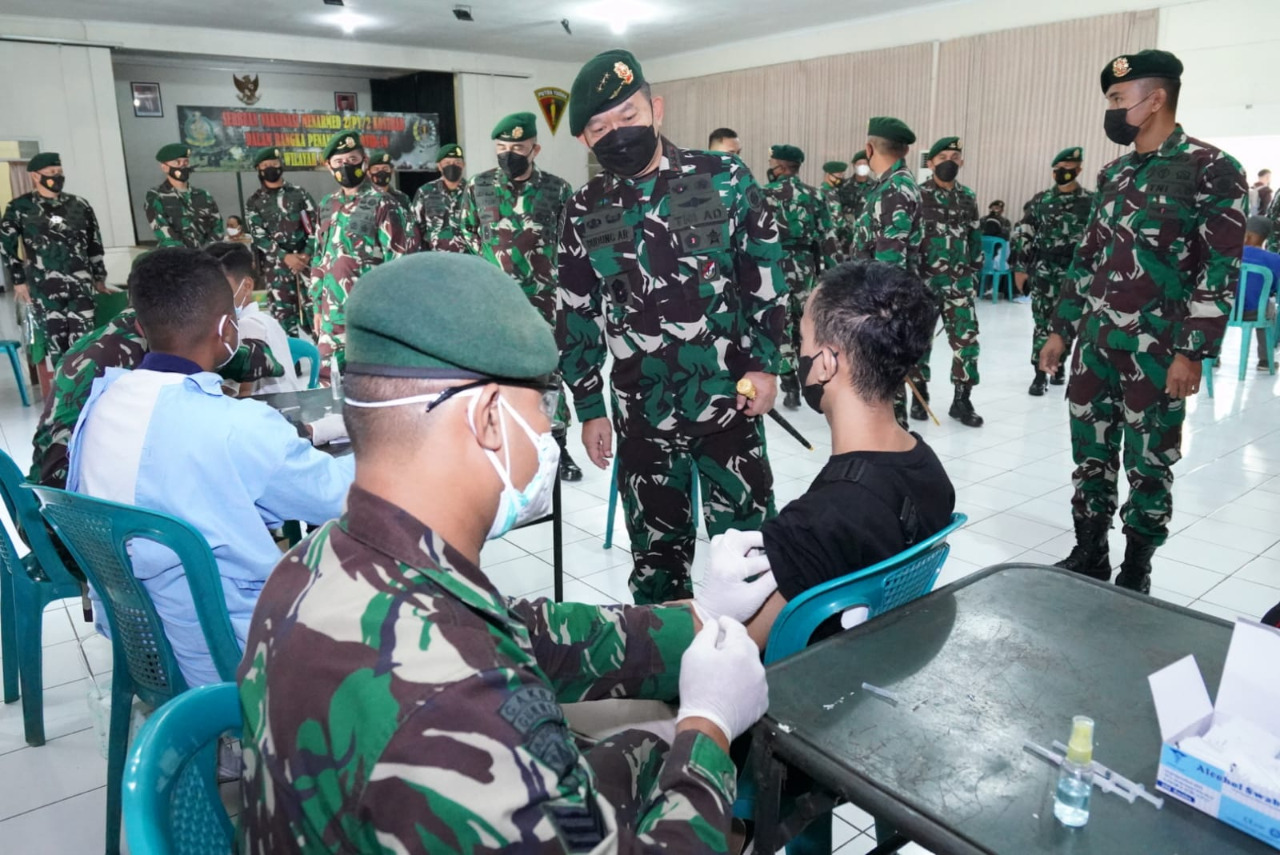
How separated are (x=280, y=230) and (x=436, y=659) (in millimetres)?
7006

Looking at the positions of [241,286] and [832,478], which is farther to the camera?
[241,286]

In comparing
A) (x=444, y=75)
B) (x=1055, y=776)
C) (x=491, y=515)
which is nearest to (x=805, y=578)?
(x=1055, y=776)

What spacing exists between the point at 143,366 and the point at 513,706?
1.51 m

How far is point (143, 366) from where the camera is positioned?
1861mm

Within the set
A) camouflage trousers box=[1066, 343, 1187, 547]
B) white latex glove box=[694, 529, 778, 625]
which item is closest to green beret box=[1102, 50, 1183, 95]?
camouflage trousers box=[1066, 343, 1187, 547]

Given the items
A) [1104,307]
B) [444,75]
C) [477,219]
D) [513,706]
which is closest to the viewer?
[513,706]

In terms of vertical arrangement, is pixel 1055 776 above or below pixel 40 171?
below

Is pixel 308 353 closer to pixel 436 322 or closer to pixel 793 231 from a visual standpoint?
pixel 436 322

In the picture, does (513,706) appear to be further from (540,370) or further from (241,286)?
(241,286)

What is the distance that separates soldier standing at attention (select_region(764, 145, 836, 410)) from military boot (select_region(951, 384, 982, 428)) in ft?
3.29

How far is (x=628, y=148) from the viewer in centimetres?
231

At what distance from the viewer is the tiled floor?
2072 mm

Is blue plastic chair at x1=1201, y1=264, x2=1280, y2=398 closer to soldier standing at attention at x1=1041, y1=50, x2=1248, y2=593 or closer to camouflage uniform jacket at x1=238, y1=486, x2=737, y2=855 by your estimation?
soldier standing at attention at x1=1041, y1=50, x2=1248, y2=593

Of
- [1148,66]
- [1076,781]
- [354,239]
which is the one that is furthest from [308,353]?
[1076,781]
